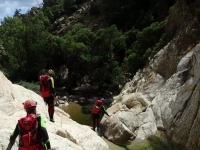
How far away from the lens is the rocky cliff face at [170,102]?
1533 cm

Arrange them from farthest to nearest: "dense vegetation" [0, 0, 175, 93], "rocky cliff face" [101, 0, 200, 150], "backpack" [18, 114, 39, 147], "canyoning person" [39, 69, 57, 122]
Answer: "dense vegetation" [0, 0, 175, 93] < "rocky cliff face" [101, 0, 200, 150] < "canyoning person" [39, 69, 57, 122] < "backpack" [18, 114, 39, 147]

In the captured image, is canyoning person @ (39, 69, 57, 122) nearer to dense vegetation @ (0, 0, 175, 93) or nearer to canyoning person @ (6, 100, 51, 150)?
canyoning person @ (6, 100, 51, 150)

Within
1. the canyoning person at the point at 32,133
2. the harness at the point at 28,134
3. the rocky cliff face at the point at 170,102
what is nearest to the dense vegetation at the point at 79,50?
the rocky cliff face at the point at 170,102

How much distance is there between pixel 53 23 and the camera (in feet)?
274

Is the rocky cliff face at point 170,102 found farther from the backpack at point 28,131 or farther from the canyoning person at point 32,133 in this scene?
the backpack at point 28,131

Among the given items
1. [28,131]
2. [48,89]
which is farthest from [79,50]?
[28,131]

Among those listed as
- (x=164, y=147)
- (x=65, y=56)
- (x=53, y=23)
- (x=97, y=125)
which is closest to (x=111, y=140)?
(x=97, y=125)

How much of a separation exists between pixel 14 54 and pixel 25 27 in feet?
18.5

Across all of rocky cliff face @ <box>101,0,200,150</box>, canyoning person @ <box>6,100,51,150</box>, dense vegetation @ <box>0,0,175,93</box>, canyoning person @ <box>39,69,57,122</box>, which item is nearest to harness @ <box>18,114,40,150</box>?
canyoning person @ <box>6,100,51,150</box>

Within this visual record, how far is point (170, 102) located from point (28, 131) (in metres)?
12.1

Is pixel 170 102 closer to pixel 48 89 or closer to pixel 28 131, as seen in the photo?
pixel 48 89

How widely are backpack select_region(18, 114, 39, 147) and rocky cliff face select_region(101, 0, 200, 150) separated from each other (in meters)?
9.07

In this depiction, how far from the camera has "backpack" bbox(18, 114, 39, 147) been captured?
23.2 feet

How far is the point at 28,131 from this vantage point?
7.16 metres
